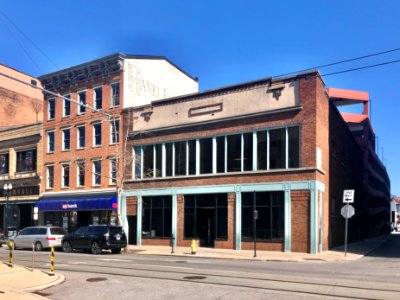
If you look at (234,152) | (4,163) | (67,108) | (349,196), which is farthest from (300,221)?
(4,163)

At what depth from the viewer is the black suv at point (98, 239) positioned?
25725 mm

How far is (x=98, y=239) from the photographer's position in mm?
25766

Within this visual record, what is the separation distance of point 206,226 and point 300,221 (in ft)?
22.3

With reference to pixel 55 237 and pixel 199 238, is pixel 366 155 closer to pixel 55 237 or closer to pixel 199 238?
pixel 199 238

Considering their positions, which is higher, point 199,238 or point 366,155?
point 366,155

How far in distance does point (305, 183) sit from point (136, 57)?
18.6 m

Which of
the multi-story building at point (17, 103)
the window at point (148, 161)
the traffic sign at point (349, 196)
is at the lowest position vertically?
the traffic sign at point (349, 196)

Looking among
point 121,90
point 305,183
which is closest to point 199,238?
point 305,183

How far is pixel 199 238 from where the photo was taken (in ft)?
101

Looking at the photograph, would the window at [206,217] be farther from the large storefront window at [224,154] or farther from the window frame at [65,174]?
the window frame at [65,174]

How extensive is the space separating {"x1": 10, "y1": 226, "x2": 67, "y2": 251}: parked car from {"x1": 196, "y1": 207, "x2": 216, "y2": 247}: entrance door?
28.4 feet

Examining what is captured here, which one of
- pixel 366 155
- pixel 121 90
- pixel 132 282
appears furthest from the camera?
pixel 366 155

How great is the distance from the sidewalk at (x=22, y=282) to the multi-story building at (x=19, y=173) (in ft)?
89.5

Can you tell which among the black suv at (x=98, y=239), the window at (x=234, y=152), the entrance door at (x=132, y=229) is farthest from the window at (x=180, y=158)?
the black suv at (x=98, y=239)
